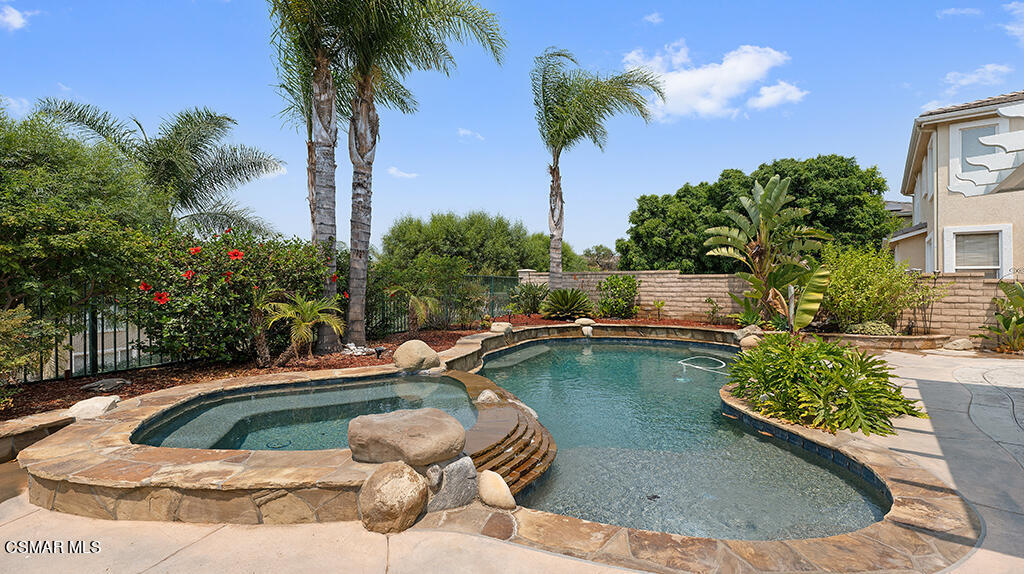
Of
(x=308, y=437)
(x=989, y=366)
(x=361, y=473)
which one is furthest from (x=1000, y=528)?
(x=989, y=366)

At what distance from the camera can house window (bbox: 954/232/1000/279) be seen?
1192 cm

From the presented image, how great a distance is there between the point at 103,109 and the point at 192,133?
2401mm

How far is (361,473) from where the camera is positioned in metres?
2.95

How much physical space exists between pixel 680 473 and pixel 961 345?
9.91 meters

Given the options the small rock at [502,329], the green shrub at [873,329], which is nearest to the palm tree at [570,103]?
the small rock at [502,329]

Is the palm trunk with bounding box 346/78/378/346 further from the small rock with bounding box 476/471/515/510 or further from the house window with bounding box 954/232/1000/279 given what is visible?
the house window with bounding box 954/232/1000/279

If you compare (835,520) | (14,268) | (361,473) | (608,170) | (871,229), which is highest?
(608,170)

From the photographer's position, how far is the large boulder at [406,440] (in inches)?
118

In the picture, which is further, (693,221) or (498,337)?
(693,221)

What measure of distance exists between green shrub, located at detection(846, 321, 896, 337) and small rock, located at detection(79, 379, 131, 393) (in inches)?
560

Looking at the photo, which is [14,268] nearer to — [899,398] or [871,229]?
[899,398]

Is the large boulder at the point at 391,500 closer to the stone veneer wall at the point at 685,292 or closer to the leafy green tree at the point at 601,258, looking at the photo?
the stone veneer wall at the point at 685,292

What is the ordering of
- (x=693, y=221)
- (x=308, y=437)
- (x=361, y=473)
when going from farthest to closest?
(x=693, y=221) → (x=308, y=437) → (x=361, y=473)

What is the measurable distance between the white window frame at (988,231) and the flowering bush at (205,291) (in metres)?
16.6
